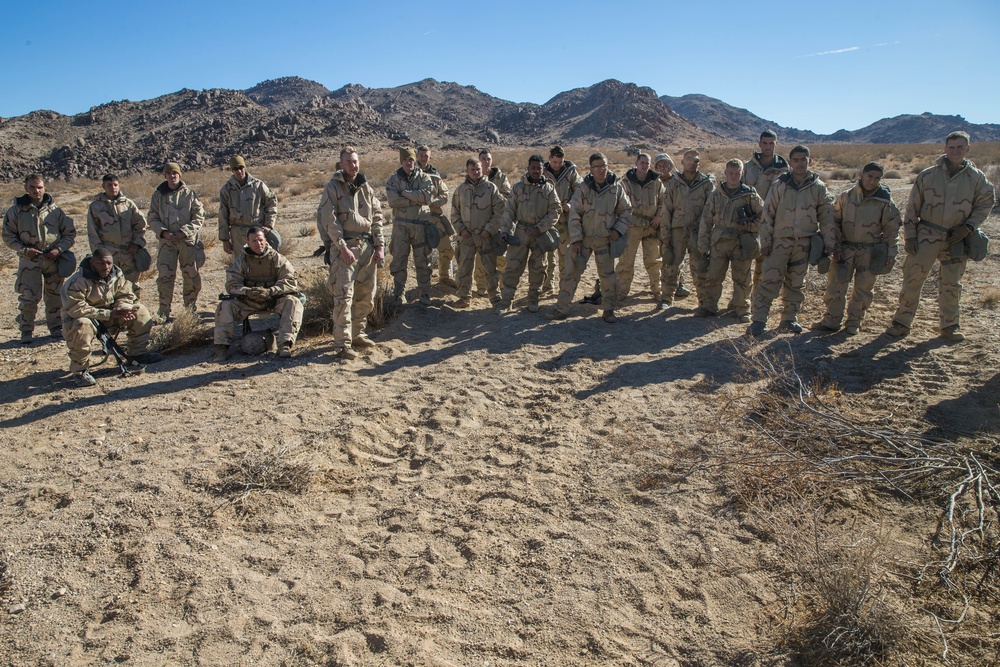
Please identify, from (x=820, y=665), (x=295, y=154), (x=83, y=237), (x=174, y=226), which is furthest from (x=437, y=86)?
(x=820, y=665)

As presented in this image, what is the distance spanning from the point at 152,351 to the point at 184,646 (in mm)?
4368

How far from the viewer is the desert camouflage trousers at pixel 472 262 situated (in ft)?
26.7

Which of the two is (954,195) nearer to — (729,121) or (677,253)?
(677,253)

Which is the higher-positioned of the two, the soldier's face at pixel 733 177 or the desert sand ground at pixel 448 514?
the soldier's face at pixel 733 177

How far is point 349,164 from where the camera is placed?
6227 mm

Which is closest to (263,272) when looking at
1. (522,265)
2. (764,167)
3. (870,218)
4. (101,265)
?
(101,265)

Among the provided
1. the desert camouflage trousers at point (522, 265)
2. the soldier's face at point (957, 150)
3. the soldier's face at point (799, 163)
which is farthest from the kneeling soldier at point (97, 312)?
the soldier's face at point (957, 150)

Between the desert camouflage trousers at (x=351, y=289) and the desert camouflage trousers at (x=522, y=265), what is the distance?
202 cm

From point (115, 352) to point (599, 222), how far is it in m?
5.45

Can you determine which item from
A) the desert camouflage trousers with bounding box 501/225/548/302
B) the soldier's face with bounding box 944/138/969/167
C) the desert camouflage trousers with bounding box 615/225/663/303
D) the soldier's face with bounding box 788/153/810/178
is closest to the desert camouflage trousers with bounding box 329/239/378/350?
the desert camouflage trousers with bounding box 501/225/548/302

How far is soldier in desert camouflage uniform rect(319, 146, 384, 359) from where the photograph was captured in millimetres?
6309

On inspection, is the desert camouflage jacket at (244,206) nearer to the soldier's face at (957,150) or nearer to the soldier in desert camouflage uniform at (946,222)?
the soldier in desert camouflage uniform at (946,222)

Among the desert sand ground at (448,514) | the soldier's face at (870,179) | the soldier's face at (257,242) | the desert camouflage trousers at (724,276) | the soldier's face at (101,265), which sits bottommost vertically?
the desert sand ground at (448,514)

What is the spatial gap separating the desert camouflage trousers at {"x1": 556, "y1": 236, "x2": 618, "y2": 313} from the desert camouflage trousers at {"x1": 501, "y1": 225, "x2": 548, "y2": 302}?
1.58 ft
